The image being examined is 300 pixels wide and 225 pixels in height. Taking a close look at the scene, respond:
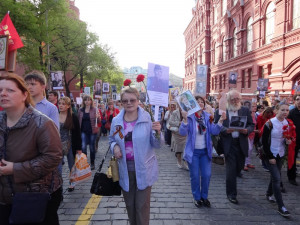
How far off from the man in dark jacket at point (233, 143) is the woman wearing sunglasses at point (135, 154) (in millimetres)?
2042

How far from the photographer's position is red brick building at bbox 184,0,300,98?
16.9 m

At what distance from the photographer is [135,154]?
9.11 feet

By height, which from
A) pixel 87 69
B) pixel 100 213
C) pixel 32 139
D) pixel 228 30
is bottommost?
pixel 100 213

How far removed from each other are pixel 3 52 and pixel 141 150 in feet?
13.3

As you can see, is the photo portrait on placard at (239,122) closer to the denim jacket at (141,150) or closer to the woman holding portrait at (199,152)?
the woman holding portrait at (199,152)

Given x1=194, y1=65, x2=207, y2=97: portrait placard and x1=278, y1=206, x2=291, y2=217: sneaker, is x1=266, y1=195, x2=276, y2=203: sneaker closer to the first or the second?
x1=278, y1=206, x2=291, y2=217: sneaker

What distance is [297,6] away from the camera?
16.3 m

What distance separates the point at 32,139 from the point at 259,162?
701 cm

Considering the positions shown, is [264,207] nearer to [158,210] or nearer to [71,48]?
[158,210]

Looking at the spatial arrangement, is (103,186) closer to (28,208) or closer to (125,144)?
(125,144)

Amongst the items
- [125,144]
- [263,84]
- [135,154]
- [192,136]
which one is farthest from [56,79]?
[263,84]

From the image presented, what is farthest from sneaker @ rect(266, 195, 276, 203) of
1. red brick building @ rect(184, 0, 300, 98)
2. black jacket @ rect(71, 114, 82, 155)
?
red brick building @ rect(184, 0, 300, 98)

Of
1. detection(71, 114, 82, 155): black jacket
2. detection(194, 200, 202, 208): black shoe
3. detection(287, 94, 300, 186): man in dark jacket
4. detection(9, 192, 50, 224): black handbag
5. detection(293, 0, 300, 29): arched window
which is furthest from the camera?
detection(293, 0, 300, 29): arched window

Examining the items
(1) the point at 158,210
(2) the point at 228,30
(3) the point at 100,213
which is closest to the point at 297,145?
(1) the point at 158,210
